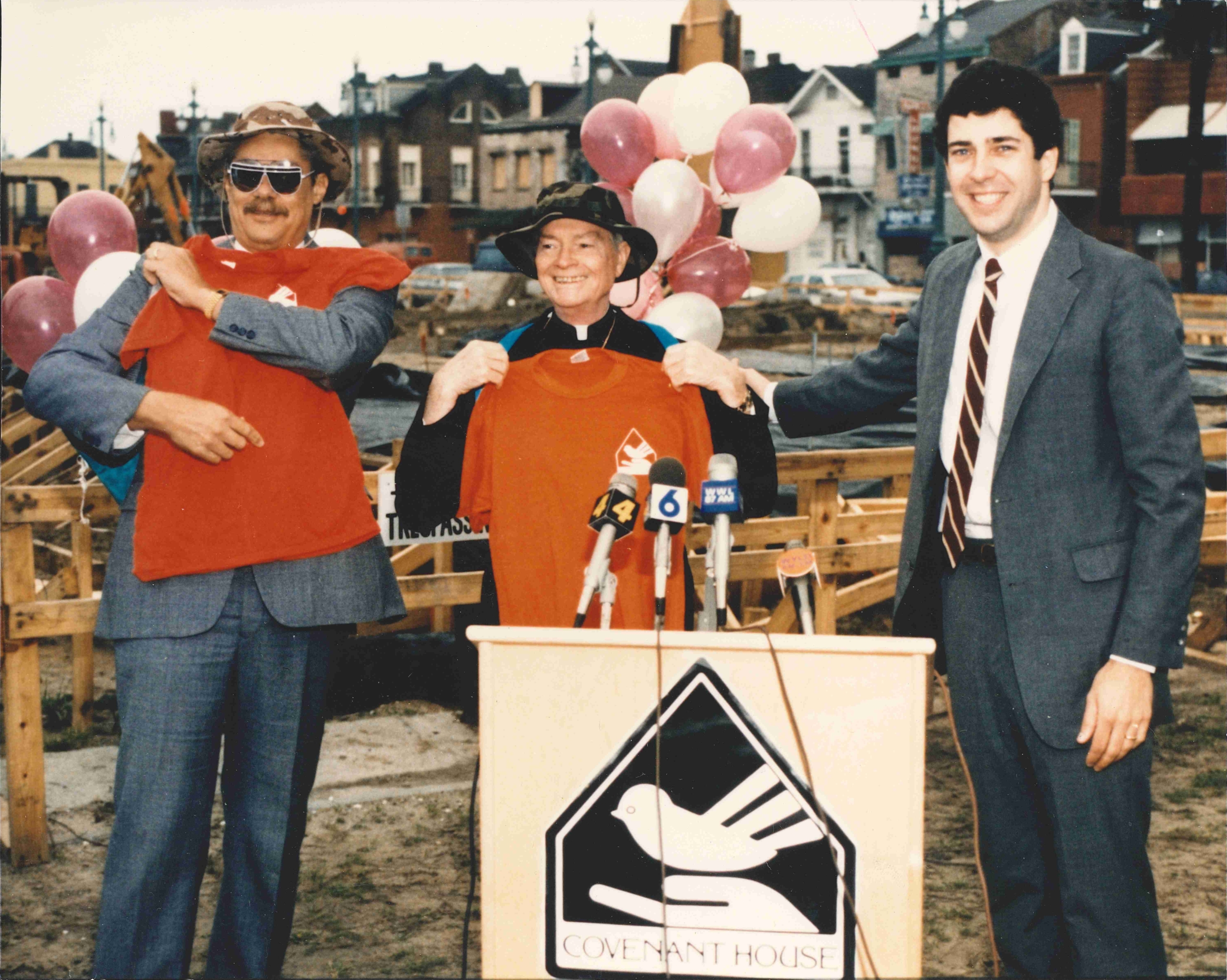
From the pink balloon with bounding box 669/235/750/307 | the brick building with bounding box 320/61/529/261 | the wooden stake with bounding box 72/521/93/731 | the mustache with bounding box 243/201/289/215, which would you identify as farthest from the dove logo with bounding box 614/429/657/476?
the wooden stake with bounding box 72/521/93/731

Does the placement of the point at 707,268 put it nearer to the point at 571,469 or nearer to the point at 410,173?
the point at 571,469

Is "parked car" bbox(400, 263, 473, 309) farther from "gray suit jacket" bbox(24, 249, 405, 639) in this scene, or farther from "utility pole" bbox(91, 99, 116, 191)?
"gray suit jacket" bbox(24, 249, 405, 639)

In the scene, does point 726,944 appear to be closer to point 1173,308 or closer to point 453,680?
point 1173,308

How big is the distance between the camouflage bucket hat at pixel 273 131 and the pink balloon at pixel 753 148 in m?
2.68

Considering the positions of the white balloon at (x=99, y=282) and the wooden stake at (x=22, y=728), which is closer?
the wooden stake at (x=22, y=728)

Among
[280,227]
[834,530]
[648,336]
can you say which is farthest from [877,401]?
[834,530]

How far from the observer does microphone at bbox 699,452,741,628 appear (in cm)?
222

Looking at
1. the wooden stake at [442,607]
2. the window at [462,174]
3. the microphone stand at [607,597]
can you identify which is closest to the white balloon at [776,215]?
the wooden stake at [442,607]

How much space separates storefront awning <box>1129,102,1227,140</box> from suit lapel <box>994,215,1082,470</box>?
528cm

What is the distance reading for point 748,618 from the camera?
22.5 feet

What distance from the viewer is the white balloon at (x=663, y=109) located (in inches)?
221

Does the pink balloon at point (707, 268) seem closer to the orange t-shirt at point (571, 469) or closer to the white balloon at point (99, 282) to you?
the white balloon at point (99, 282)

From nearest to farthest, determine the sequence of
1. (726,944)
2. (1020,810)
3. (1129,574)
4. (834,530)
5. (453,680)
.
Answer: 1. (726,944)
2. (1129,574)
3. (1020,810)
4. (834,530)
5. (453,680)

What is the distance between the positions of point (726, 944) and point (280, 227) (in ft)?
5.90
